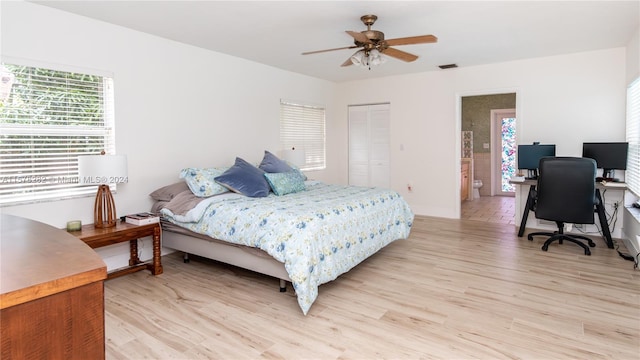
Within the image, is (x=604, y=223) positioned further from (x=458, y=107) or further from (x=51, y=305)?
(x=51, y=305)

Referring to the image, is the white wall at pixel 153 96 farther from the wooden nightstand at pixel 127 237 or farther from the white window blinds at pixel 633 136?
the white window blinds at pixel 633 136

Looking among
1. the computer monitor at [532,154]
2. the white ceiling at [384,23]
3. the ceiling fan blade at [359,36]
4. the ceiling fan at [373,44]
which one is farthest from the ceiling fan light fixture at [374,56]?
the computer monitor at [532,154]

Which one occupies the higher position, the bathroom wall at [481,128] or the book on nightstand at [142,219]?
the bathroom wall at [481,128]

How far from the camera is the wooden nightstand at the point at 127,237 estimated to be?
3.08m

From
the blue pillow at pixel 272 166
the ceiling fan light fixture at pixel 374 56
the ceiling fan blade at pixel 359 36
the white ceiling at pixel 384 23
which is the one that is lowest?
the blue pillow at pixel 272 166

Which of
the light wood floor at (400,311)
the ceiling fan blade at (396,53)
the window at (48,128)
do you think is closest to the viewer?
the light wood floor at (400,311)

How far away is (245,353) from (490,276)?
237 cm

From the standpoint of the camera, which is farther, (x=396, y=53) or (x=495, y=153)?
(x=495, y=153)

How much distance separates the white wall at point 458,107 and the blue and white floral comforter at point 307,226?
7.52 ft

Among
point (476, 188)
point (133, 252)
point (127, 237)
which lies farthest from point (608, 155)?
point (133, 252)

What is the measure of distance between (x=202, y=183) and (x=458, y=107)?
13.6 ft

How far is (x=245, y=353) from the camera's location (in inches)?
88.2

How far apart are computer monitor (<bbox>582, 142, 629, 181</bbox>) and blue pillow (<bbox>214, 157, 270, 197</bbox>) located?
3955 mm

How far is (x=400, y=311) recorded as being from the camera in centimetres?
278
